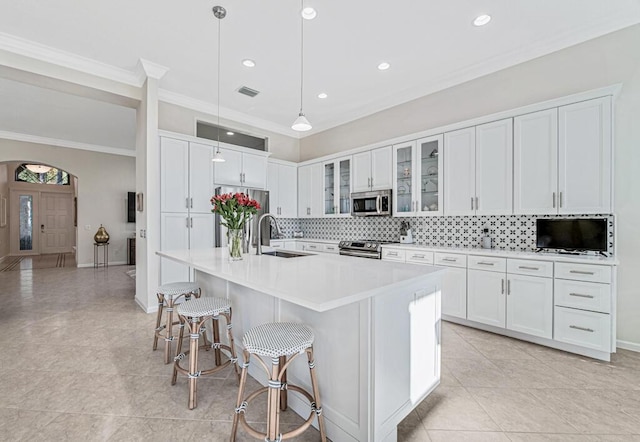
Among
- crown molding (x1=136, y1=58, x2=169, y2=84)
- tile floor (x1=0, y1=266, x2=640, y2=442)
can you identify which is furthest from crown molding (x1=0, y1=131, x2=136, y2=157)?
tile floor (x1=0, y1=266, x2=640, y2=442)

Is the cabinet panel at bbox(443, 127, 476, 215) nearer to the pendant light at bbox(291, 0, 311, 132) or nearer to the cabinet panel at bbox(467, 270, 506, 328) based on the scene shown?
the cabinet panel at bbox(467, 270, 506, 328)

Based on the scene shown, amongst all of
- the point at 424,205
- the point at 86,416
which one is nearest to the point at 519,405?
the point at 424,205

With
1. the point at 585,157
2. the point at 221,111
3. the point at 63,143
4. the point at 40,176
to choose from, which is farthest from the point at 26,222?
the point at 585,157

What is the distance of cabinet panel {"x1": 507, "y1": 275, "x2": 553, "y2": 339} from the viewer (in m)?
2.80

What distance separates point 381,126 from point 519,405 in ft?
13.5

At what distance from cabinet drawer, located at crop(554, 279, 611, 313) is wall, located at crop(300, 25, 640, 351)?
0.54m

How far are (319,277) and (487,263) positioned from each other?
236cm

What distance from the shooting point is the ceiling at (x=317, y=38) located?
8.83 ft

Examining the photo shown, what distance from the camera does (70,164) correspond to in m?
7.39

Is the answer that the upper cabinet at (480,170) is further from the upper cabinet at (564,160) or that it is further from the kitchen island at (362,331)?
the kitchen island at (362,331)

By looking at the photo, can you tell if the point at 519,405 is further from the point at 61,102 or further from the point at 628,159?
the point at 61,102

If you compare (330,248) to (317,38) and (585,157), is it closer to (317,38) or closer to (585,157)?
(317,38)

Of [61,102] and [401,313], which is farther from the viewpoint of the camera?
[61,102]

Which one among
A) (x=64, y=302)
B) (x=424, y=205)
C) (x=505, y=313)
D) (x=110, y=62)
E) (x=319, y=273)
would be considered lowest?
(x=64, y=302)
